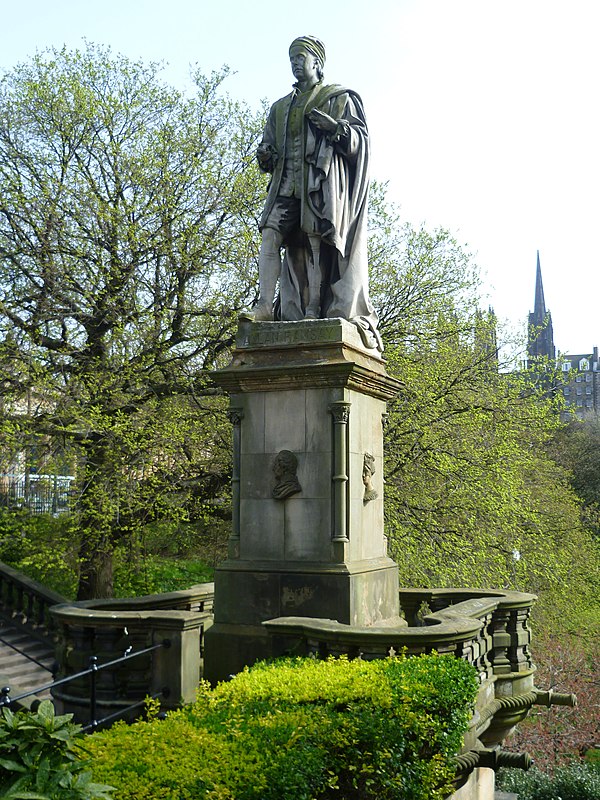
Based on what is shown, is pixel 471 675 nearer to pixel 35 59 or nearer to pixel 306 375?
pixel 306 375

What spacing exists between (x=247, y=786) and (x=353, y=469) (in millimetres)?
4541

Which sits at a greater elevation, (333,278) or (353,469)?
(333,278)

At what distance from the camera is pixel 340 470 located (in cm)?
829

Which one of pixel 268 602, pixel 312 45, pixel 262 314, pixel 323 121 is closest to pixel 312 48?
pixel 312 45

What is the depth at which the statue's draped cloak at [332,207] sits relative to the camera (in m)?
9.16

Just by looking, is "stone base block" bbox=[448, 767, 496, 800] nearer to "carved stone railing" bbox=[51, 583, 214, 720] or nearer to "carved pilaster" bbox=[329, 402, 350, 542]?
"carved pilaster" bbox=[329, 402, 350, 542]

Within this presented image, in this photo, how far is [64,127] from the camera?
62.3 feet

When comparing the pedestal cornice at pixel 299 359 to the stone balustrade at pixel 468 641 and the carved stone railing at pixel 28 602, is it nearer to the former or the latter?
the stone balustrade at pixel 468 641

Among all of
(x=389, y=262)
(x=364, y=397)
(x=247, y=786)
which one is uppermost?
(x=389, y=262)

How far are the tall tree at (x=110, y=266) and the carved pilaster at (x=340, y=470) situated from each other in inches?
371

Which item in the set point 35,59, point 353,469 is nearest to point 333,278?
point 353,469

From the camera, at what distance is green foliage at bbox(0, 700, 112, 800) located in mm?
3814

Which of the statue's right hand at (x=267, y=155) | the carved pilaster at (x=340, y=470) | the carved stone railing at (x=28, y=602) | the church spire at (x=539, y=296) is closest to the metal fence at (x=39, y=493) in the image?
the carved stone railing at (x=28, y=602)

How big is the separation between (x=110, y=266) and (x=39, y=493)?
5.38 meters
